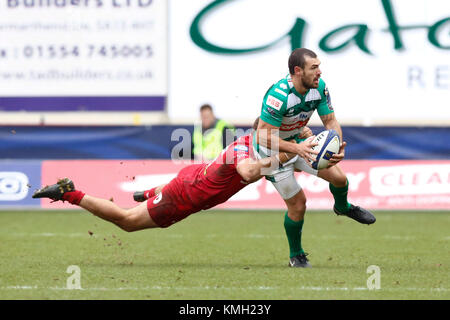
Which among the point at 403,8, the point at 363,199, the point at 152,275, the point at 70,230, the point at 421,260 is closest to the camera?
the point at 152,275

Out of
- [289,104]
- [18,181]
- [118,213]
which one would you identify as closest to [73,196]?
[118,213]

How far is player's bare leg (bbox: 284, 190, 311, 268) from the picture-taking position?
30.0ft

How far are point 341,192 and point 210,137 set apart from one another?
7083mm

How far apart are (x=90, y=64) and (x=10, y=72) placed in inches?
71.8

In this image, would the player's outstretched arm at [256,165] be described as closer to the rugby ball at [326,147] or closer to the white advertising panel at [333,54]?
the rugby ball at [326,147]

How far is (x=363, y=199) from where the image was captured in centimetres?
1525

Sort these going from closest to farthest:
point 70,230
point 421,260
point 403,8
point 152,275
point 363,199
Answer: point 152,275 → point 421,260 → point 70,230 → point 363,199 → point 403,8

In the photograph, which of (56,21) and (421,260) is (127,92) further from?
(421,260)

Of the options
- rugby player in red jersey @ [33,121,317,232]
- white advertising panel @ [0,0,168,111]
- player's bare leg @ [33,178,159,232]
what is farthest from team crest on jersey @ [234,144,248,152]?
white advertising panel @ [0,0,168,111]

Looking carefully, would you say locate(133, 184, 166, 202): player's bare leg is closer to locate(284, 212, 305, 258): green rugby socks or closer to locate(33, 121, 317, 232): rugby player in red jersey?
locate(33, 121, 317, 232): rugby player in red jersey

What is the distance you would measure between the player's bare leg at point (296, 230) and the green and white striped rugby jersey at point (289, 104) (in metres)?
0.82

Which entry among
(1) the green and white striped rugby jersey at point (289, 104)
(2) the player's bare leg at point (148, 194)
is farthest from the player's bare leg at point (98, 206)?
(1) the green and white striped rugby jersey at point (289, 104)

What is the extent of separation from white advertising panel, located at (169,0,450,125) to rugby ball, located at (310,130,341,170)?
10826 mm

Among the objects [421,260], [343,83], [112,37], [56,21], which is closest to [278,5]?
[343,83]
